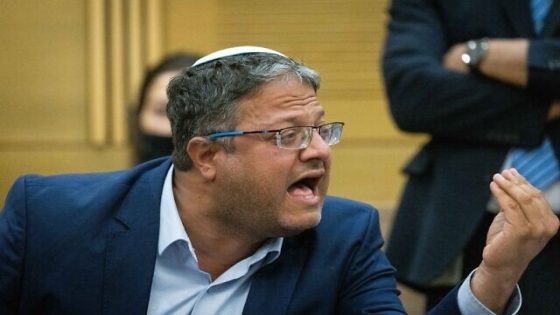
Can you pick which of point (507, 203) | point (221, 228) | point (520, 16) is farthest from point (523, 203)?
point (520, 16)

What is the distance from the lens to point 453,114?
12.4ft

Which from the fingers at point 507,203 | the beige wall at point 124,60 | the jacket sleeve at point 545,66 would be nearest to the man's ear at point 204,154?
the fingers at point 507,203

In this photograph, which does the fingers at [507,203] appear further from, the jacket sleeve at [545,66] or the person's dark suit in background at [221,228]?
the jacket sleeve at [545,66]

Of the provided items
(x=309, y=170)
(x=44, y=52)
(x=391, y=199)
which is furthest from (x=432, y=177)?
(x=44, y=52)

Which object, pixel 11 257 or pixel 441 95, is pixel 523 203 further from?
pixel 11 257

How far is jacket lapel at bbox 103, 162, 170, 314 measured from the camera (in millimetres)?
3191

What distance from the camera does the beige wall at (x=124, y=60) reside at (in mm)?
6219

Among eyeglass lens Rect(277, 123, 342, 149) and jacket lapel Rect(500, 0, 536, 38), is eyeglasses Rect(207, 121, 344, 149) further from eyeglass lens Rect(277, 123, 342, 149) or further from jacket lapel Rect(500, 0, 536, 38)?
jacket lapel Rect(500, 0, 536, 38)

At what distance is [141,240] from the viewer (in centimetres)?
326

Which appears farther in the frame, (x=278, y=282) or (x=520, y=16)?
(x=520, y=16)

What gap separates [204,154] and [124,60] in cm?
307

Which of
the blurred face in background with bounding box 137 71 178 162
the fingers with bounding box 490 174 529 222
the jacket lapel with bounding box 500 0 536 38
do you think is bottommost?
the blurred face in background with bounding box 137 71 178 162

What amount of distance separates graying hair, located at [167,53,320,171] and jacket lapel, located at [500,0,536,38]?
756mm

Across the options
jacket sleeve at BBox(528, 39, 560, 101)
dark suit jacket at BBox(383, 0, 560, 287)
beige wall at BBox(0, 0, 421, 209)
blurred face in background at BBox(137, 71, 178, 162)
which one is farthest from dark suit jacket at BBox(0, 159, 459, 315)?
beige wall at BBox(0, 0, 421, 209)
